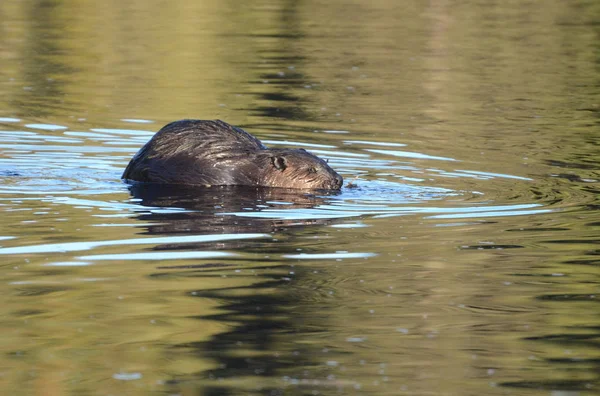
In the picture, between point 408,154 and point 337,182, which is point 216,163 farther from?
point 408,154

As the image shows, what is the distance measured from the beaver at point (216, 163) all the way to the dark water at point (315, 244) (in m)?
0.26

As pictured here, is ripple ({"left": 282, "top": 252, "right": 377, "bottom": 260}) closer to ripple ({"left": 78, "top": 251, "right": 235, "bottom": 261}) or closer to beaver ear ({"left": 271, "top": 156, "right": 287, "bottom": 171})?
ripple ({"left": 78, "top": 251, "right": 235, "bottom": 261})

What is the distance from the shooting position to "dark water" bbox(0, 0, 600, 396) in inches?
244

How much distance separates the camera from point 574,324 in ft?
23.0

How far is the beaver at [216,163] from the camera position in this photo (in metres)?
11.8

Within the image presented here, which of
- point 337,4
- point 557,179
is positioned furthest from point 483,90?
point 337,4

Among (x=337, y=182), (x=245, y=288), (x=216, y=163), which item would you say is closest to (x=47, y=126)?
(x=216, y=163)

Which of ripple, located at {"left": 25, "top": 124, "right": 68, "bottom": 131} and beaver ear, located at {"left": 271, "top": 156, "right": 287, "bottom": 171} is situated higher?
beaver ear, located at {"left": 271, "top": 156, "right": 287, "bottom": 171}

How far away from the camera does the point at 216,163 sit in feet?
38.8

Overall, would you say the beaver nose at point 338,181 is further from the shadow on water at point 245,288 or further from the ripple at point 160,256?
the ripple at point 160,256

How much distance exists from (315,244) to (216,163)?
2991mm

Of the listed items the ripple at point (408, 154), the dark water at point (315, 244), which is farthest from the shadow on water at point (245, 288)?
the ripple at point (408, 154)

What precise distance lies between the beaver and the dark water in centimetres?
26

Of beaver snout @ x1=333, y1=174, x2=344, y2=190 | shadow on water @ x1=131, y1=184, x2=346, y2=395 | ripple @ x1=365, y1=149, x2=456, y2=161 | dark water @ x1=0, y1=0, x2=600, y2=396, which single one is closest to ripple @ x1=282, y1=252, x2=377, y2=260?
dark water @ x1=0, y1=0, x2=600, y2=396
